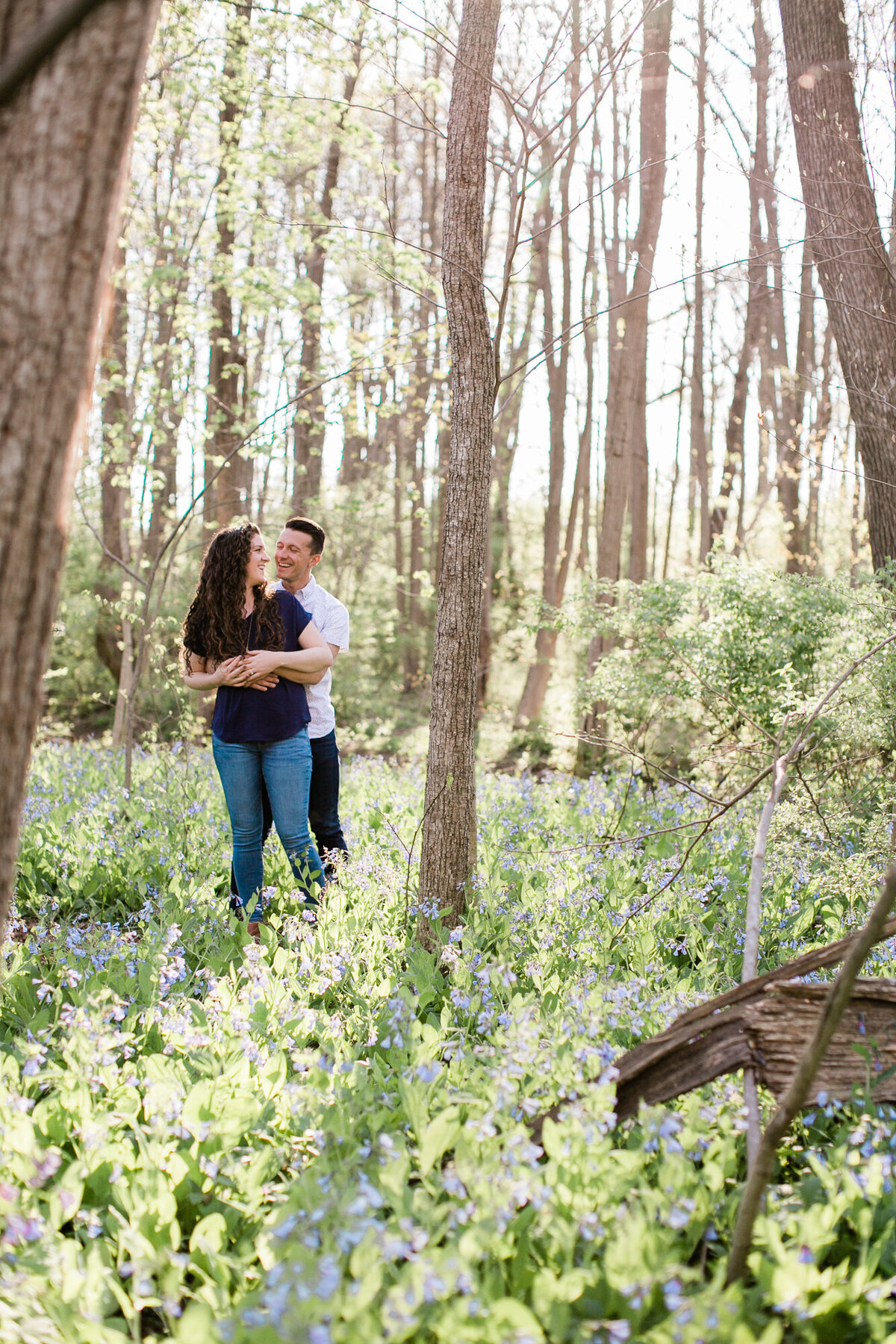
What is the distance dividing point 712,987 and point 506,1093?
4.93 ft

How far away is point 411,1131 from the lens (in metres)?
2.42

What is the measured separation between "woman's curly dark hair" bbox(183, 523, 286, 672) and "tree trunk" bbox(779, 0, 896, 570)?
4.47 metres

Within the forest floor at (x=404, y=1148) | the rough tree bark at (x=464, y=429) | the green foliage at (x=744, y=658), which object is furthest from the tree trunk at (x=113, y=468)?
the green foliage at (x=744, y=658)

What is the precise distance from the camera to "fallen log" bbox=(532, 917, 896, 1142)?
2248mm

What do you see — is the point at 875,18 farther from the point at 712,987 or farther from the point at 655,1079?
the point at 655,1079

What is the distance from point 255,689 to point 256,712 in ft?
0.34

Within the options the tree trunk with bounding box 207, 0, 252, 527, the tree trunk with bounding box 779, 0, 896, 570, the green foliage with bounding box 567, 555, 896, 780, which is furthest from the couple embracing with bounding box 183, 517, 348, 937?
the tree trunk with bounding box 779, 0, 896, 570

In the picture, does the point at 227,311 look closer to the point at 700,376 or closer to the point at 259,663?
the point at 259,663

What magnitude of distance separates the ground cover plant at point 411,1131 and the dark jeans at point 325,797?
304mm

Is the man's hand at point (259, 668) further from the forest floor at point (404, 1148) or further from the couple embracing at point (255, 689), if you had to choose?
the forest floor at point (404, 1148)

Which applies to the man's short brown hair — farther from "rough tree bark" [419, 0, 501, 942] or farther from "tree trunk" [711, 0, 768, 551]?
"tree trunk" [711, 0, 768, 551]

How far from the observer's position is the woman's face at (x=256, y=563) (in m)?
4.09

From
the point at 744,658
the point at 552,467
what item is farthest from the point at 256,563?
the point at 552,467

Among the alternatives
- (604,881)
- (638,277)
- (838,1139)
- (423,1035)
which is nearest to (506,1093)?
(423,1035)
